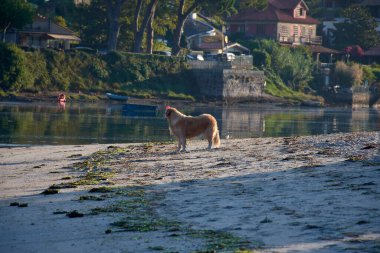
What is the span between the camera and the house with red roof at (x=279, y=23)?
327ft

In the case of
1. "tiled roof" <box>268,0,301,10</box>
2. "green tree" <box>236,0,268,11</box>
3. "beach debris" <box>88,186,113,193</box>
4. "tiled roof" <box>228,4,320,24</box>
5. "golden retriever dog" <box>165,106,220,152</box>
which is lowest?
"beach debris" <box>88,186,113,193</box>

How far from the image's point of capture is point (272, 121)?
57.1m

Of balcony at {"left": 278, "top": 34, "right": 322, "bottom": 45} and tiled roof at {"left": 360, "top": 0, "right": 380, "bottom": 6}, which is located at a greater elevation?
tiled roof at {"left": 360, "top": 0, "right": 380, "bottom": 6}

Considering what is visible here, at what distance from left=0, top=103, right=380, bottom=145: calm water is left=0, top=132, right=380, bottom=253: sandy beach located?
43.2ft

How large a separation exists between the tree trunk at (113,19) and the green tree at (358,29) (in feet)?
113

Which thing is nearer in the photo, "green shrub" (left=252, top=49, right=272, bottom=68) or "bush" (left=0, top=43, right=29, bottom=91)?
"bush" (left=0, top=43, right=29, bottom=91)

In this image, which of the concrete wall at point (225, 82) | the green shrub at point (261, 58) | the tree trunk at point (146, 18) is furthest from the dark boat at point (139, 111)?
the green shrub at point (261, 58)

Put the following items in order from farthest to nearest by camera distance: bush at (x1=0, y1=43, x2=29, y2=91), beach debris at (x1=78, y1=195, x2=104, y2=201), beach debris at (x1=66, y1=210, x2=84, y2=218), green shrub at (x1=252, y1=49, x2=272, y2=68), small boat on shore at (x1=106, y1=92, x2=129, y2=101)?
green shrub at (x1=252, y1=49, x2=272, y2=68), small boat on shore at (x1=106, y1=92, x2=129, y2=101), bush at (x1=0, y1=43, x2=29, y2=91), beach debris at (x1=78, y1=195, x2=104, y2=201), beach debris at (x1=66, y1=210, x2=84, y2=218)

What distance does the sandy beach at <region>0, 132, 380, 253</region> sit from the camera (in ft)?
43.6

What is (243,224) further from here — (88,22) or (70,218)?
(88,22)

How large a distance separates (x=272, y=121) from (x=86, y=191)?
38965 mm

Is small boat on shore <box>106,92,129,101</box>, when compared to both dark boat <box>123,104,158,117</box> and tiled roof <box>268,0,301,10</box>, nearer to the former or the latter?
dark boat <box>123,104,158,117</box>

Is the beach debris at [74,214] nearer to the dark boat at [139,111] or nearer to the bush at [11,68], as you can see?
the dark boat at [139,111]

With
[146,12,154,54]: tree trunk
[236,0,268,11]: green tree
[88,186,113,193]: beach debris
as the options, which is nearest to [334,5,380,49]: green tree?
[236,0,268,11]: green tree
